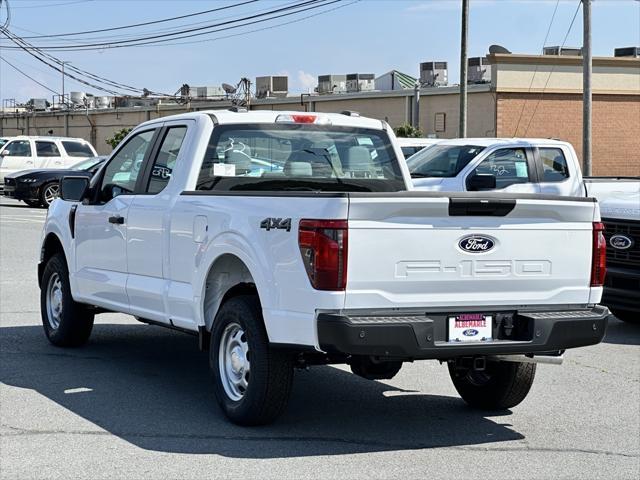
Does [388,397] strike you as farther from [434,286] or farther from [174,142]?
[174,142]

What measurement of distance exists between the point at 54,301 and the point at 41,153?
84.2ft

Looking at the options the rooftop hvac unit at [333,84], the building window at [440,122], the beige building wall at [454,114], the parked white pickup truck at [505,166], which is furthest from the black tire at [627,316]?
the rooftop hvac unit at [333,84]

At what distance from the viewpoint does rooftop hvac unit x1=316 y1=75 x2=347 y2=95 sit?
164 ft

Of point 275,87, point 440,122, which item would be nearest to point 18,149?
point 440,122

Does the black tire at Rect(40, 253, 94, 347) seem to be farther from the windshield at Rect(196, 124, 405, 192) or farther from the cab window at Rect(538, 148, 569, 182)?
the cab window at Rect(538, 148, 569, 182)

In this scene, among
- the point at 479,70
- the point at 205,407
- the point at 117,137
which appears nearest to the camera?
the point at 205,407

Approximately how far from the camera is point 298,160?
27.4 feet

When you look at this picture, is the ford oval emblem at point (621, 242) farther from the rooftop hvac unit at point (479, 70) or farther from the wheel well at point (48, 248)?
the rooftop hvac unit at point (479, 70)

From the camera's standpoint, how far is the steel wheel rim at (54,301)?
10047 millimetres

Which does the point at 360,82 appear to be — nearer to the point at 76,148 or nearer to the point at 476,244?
the point at 76,148

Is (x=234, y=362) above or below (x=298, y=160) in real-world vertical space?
below

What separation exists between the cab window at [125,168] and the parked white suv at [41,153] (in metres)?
25.0

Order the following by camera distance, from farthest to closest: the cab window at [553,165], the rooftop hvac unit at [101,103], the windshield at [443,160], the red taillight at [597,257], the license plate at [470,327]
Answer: the rooftop hvac unit at [101,103], the windshield at [443,160], the cab window at [553,165], the red taillight at [597,257], the license plate at [470,327]

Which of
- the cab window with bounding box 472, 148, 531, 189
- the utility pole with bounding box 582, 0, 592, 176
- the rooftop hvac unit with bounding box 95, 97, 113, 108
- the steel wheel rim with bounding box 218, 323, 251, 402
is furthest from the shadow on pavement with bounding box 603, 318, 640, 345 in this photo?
the rooftop hvac unit with bounding box 95, 97, 113, 108
